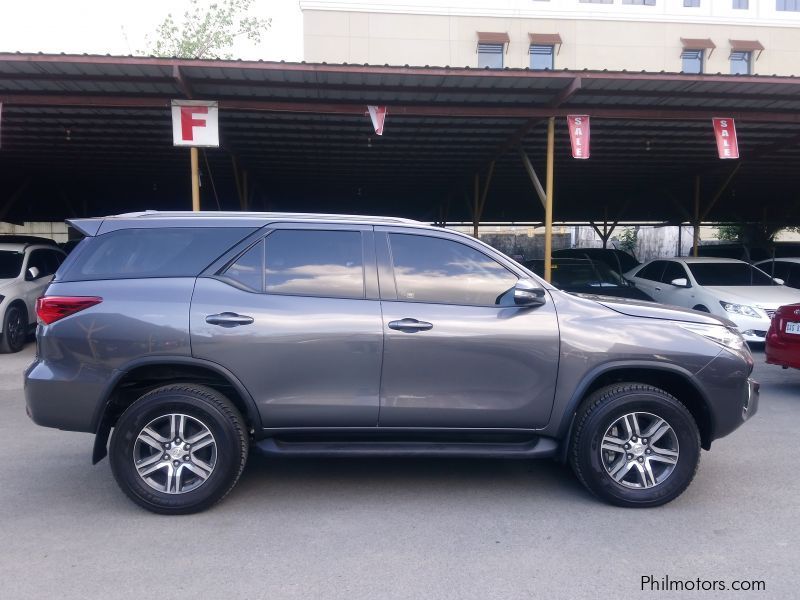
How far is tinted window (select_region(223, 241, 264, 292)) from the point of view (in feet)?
14.1

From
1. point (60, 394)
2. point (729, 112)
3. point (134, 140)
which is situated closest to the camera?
point (60, 394)

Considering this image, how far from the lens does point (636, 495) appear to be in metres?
4.29

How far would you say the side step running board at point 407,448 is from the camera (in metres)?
4.21

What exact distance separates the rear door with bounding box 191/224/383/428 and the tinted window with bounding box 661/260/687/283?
28.7 ft

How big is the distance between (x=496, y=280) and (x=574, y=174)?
13350mm

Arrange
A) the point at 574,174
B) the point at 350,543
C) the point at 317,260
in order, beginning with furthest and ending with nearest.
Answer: the point at 574,174 → the point at 317,260 → the point at 350,543

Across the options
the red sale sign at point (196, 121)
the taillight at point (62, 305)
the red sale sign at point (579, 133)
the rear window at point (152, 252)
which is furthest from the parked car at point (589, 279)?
the taillight at point (62, 305)

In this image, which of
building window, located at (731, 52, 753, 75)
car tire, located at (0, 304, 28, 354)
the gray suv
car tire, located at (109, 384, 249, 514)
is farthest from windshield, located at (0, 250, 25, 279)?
building window, located at (731, 52, 753, 75)

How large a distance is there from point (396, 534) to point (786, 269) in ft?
42.2

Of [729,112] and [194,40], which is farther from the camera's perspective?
[194,40]

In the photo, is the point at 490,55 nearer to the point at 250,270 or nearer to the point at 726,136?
the point at 726,136

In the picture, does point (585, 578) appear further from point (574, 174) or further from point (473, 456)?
point (574, 174)

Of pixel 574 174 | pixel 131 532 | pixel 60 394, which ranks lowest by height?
pixel 131 532

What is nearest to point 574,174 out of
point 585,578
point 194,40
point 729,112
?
point 729,112
